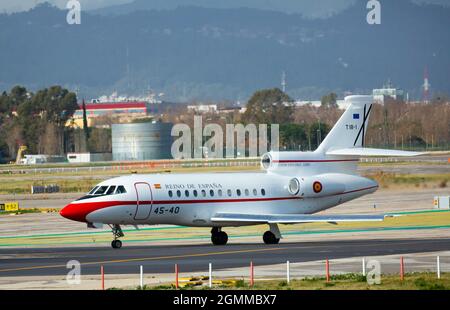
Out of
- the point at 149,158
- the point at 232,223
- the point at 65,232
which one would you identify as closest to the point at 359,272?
the point at 232,223

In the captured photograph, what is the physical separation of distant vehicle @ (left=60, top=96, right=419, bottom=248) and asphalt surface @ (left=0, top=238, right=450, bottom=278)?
49.8 inches

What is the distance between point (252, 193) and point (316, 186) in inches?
126

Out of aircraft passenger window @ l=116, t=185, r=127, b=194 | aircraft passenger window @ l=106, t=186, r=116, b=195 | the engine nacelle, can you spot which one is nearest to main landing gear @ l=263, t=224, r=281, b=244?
the engine nacelle

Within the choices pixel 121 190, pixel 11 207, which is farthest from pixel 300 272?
pixel 11 207

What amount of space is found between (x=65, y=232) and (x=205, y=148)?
10619cm

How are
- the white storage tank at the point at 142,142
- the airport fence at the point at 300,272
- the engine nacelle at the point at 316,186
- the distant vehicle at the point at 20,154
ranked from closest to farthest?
the airport fence at the point at 300,272 → the engine nacelle at the point at 316,186 → the distant vehicle at the point at 20,154 → the white storage tank at the point at 142,142

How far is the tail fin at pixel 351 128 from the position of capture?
5494 cm

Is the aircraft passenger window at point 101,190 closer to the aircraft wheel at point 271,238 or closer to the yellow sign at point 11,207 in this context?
the aircraft wheel at point 271,238

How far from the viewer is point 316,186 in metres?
53.1

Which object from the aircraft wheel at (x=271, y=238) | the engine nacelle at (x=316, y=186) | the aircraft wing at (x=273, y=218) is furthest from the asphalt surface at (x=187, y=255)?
the engine nacelle at (x=316, y=186)

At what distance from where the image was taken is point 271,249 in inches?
1874

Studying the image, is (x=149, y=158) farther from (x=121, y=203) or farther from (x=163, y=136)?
(x=121, y=203)

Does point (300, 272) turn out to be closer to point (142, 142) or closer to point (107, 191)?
point (107, 191)

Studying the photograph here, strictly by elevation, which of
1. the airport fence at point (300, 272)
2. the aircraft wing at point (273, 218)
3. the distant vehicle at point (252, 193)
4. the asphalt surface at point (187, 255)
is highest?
the distant vehicle at point (252, 193)
